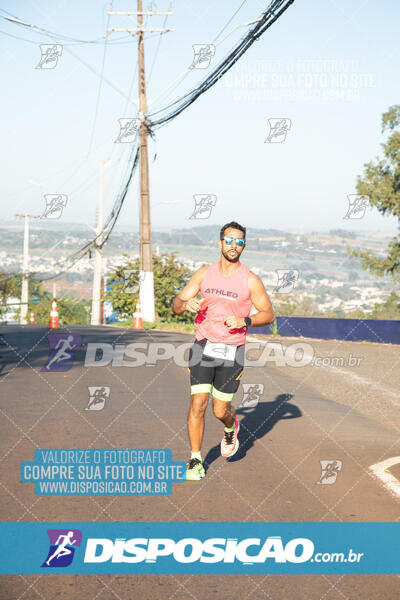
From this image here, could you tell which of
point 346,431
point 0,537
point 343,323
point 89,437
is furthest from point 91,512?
point 343,323

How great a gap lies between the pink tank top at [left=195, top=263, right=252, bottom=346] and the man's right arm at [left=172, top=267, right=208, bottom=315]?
57 mm

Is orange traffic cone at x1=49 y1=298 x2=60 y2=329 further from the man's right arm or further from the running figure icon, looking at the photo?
the man's right arm

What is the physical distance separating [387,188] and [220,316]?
2955 centimetres

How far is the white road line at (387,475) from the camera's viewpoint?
6305 mm

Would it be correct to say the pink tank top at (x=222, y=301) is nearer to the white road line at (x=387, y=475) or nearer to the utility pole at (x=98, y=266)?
the white road line at (x=387, y=475)

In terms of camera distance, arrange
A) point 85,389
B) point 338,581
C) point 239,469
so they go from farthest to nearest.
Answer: point 85,389 < point 239,469 < point 338,581

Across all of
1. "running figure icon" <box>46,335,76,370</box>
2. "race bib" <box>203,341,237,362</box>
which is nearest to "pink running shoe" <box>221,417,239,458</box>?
"race bib" <box>203,341,237,362</box>

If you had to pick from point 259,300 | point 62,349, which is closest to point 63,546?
point 259,300

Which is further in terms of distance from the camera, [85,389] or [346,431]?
[85,389]

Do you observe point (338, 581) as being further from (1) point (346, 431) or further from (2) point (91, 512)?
(1) point (346, 431)

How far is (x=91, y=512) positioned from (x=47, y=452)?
77.6 inches

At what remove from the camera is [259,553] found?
15.7 feet

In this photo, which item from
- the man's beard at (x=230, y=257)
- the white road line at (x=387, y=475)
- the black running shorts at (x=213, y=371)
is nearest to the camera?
the white road line at (x=387, y=475)

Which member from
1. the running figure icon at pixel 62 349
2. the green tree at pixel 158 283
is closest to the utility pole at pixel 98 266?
the green tree at pixel 158 283
